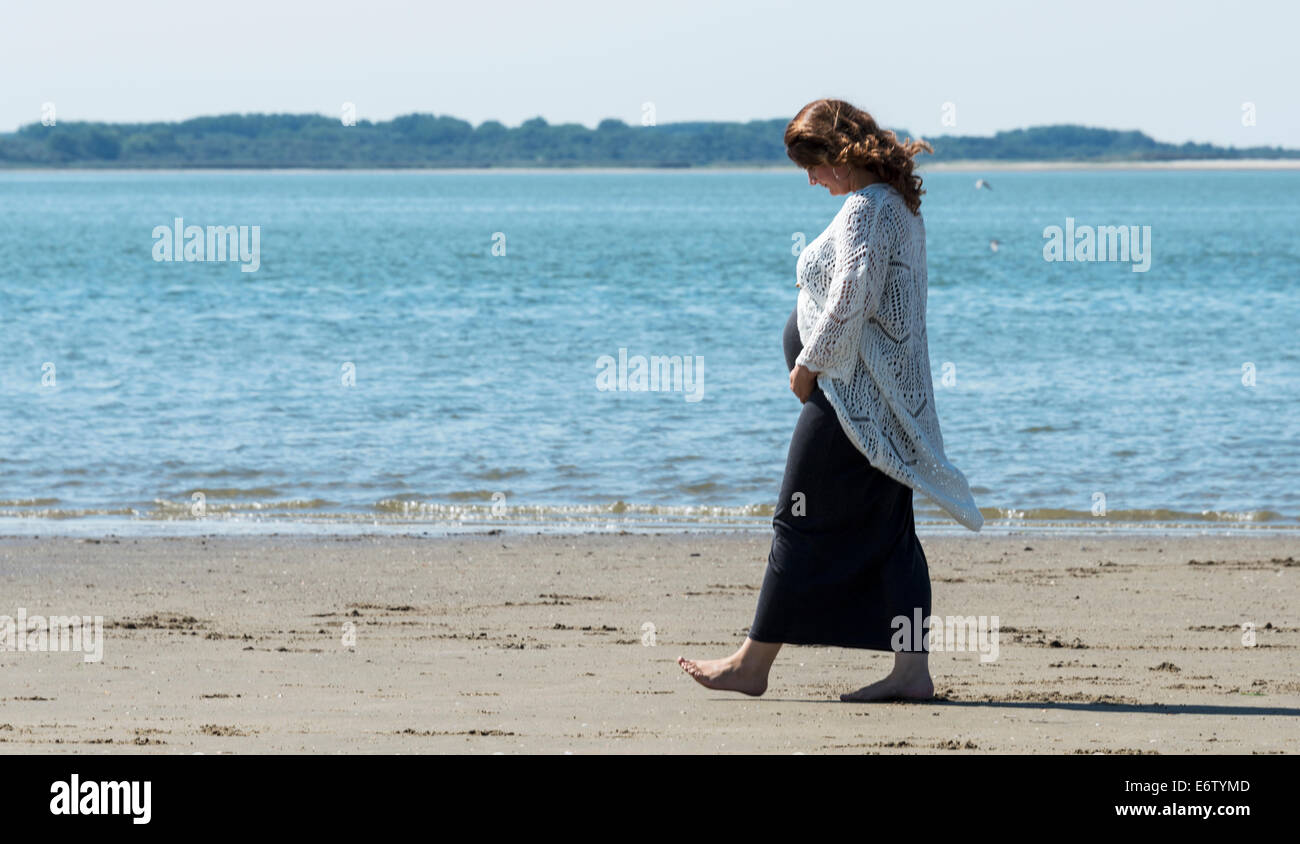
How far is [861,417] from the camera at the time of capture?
4.47m

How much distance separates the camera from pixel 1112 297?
31484mm

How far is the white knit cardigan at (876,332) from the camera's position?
4.39 m

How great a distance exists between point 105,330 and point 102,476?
44.1ft

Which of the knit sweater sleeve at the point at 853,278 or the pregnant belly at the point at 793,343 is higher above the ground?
the knit sweater sleeve at the point at 853,278

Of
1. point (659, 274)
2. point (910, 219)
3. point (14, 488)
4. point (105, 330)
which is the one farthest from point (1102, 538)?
point (659, 274)

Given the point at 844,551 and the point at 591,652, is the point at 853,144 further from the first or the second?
the point at 591,652

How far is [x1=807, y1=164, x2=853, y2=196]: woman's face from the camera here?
4527 mm

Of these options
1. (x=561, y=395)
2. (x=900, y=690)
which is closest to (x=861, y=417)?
(x=900, y=690)

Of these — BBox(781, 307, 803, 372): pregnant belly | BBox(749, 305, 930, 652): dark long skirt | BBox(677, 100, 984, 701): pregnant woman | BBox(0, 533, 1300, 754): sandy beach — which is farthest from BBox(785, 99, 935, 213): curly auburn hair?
BBox(0, 533, 1300, 754): sandy beach

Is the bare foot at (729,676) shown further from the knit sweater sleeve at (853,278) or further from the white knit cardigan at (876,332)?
the knit sweater sleeve at (853,278)

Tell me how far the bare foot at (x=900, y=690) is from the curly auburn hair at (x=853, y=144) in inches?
56.4

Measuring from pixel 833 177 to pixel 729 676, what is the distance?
5.19ft

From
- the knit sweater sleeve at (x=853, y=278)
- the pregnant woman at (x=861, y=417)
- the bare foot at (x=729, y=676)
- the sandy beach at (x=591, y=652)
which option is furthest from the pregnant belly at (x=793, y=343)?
the sandy beach at (x=591, y=652)

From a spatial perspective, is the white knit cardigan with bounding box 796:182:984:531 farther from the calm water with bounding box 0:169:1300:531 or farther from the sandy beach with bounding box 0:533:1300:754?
the calm water with bounding box 0:169:1300:531
